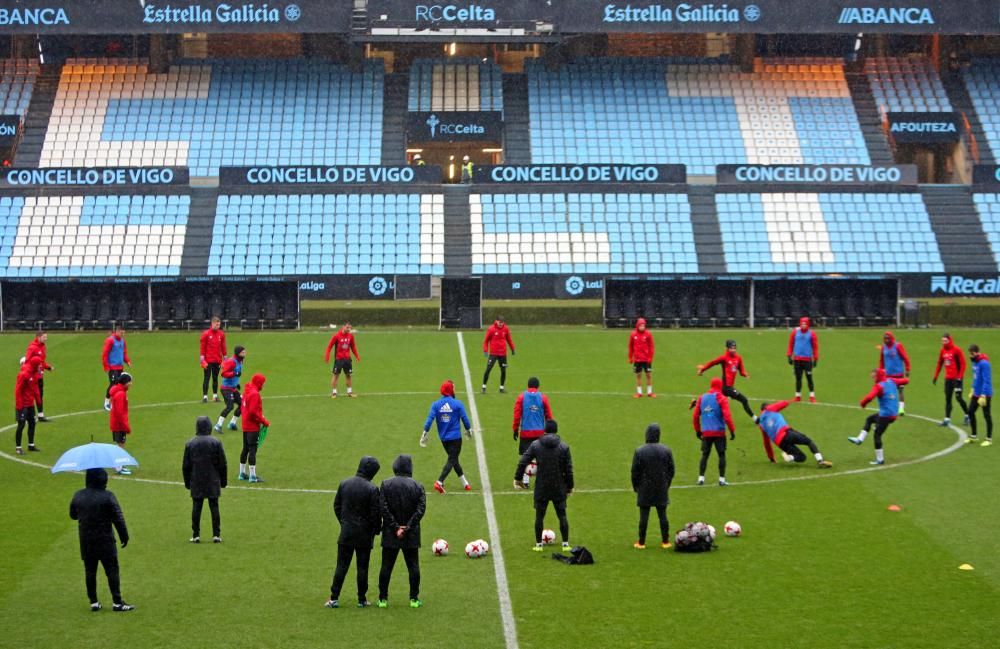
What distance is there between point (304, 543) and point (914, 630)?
8428 mm

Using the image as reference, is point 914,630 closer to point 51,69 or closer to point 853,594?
point 853,594

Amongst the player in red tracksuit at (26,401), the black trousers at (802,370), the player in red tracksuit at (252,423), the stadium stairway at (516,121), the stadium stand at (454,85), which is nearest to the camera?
the player in red tracksuit at (252,423)

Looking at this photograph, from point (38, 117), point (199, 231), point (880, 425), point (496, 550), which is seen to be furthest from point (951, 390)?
point (38, 117)

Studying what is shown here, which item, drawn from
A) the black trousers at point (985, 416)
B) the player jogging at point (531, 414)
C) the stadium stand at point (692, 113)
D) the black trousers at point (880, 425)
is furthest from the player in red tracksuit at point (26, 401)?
the stadium stand at point (692, 113)

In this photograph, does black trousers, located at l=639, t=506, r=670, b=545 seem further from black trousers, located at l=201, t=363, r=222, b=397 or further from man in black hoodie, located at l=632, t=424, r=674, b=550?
black trousers, located at l=201, t=363, r=222, b=397

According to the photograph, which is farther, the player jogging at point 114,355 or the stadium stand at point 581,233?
the stadium stand at point 581,233

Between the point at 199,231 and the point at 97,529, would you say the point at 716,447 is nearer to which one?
the point at 97,529

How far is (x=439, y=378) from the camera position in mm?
37875

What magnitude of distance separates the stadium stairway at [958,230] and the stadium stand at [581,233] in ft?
35.1

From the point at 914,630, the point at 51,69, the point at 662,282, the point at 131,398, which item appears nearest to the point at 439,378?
the point at 131,398

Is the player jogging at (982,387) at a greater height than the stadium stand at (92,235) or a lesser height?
lesser

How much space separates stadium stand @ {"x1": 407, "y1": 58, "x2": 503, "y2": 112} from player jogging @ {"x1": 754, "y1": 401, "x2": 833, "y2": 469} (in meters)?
42.2

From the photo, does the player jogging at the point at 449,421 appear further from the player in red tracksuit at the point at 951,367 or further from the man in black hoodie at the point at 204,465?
the player in red tracksuit at the point at 951,367

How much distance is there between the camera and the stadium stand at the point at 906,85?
66.9 metres
